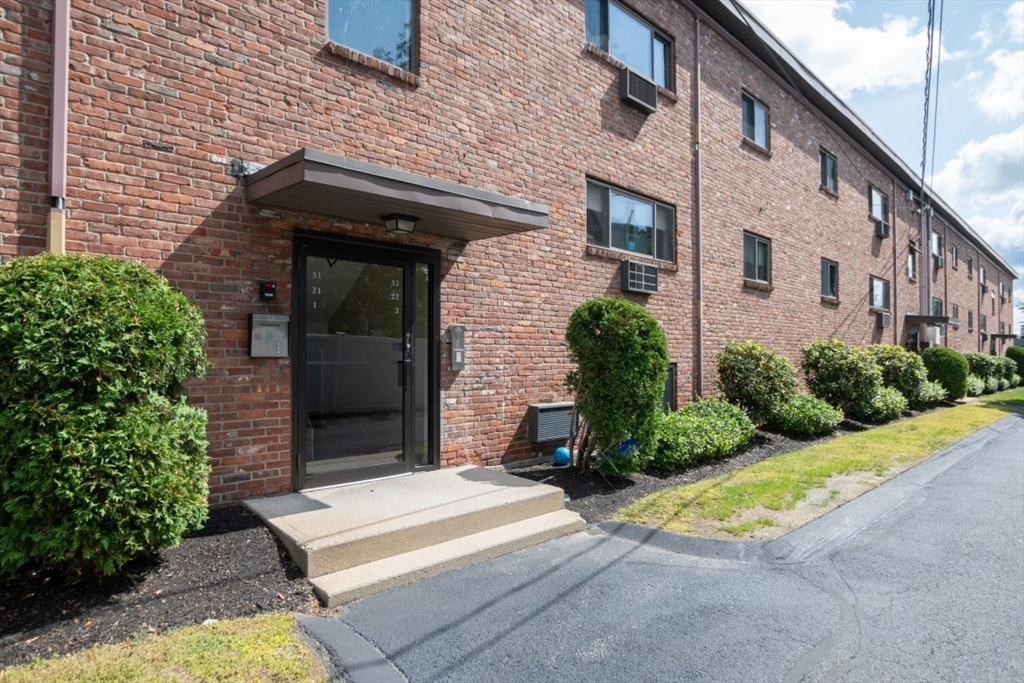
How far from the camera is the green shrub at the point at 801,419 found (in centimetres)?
988

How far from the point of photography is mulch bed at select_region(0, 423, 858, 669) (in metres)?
3.01

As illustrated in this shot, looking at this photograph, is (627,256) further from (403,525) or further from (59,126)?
(59,126)

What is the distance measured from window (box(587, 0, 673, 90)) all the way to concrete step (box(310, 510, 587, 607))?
6990 mm

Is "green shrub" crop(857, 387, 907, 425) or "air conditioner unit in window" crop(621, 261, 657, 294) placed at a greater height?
"air conditioner unit in window" crop(621, 261, 657, 294)

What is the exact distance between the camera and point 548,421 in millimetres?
7293

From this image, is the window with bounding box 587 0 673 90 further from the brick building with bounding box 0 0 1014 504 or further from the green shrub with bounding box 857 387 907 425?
the green shrub with bounding box 857 387 907 425

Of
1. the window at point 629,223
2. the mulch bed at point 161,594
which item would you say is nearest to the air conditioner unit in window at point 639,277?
the window at point 629,223

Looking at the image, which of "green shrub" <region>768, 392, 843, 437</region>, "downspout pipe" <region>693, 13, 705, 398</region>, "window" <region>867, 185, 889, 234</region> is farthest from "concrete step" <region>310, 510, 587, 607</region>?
"window" <region>867, 185, 889, 234</region>

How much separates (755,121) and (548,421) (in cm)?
883

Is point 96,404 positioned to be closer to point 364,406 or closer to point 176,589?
point 176,589

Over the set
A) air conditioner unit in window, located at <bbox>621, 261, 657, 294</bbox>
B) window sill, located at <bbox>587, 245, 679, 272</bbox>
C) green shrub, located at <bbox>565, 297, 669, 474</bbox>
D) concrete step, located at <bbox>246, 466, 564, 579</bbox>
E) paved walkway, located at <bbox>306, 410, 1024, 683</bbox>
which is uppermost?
window sill, located at <bbox>587, 245, 679, 272</bbox>

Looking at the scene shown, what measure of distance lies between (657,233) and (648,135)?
1.55 meters

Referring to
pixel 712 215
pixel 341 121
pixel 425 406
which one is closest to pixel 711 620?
pixel 425 406

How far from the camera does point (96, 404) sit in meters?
3.28
